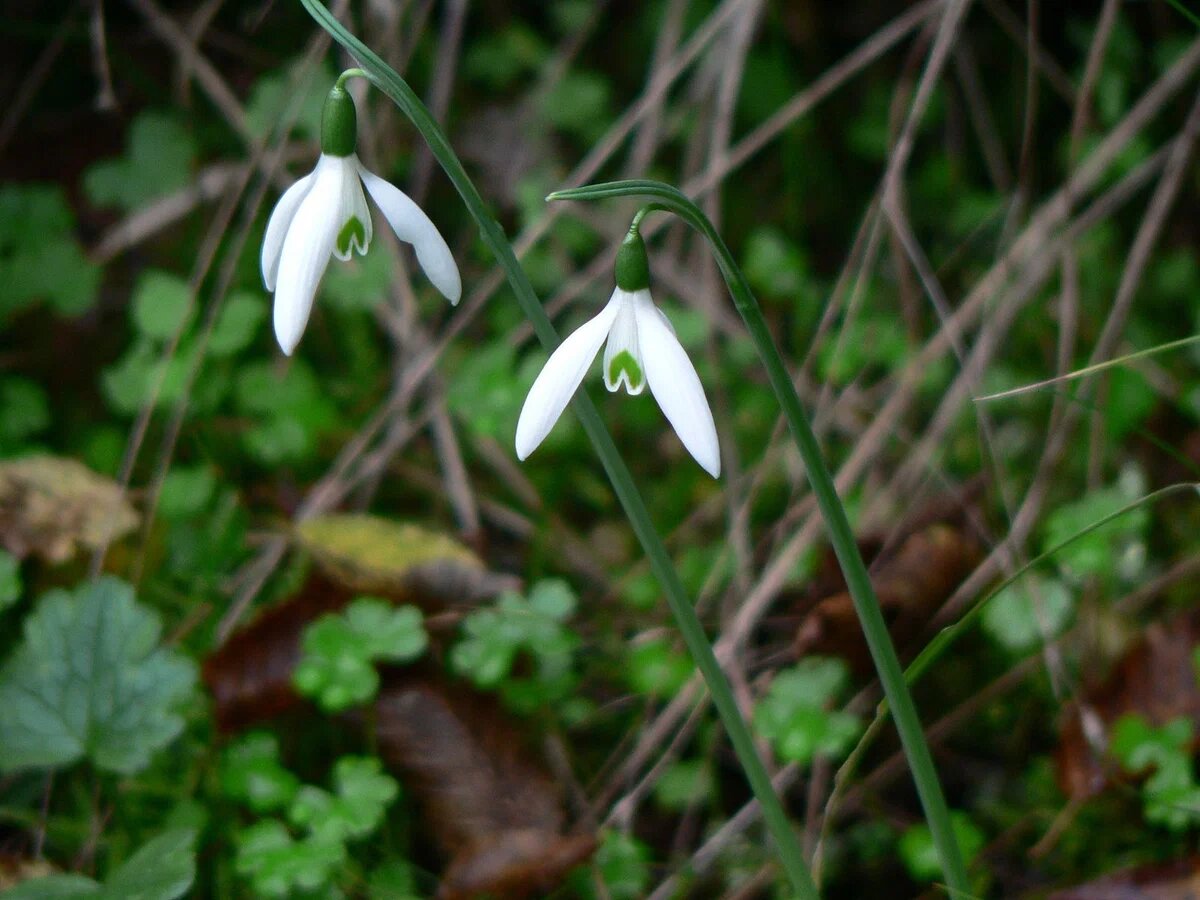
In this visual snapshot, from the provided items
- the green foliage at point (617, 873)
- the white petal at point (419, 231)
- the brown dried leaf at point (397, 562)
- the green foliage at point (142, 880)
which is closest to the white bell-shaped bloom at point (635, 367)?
the white petal at point (419, 231)

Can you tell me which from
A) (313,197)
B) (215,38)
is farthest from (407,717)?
(215,38)

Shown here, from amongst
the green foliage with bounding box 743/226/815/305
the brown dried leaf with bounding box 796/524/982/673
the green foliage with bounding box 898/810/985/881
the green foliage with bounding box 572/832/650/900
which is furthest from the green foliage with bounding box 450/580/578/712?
the green foliage with bounding box 743/226/815/305

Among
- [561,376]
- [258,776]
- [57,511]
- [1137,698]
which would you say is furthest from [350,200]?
[1137,698]

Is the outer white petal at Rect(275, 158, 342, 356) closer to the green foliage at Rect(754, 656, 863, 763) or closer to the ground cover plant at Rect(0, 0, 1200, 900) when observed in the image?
the ground cover plant at Rect(0, 0, 1200, 900)

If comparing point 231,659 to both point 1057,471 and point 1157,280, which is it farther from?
point 1157,280

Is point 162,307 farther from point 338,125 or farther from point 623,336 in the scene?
point 623,336
